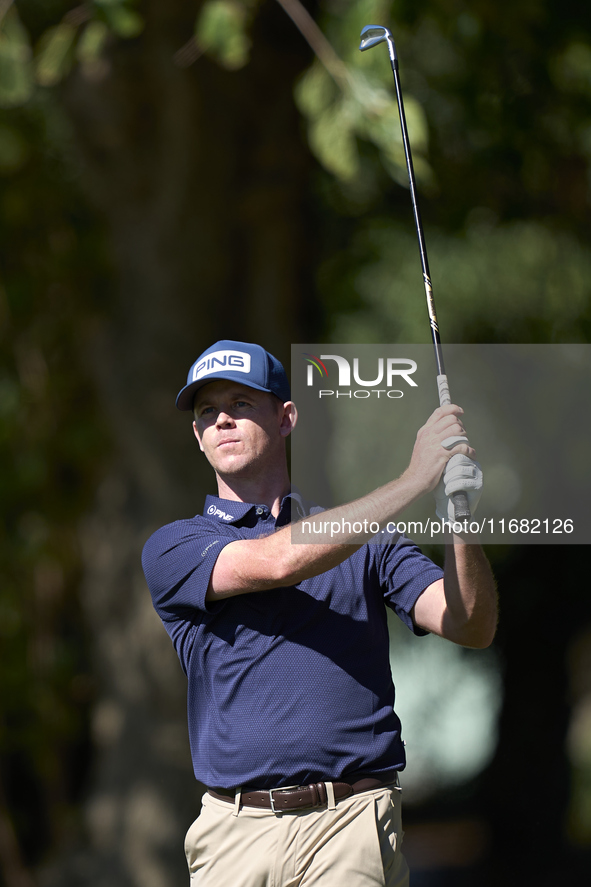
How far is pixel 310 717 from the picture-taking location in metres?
1.89

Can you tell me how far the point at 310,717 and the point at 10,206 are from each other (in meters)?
4.27

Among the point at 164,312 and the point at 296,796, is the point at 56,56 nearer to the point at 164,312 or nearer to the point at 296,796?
the point at 164,312

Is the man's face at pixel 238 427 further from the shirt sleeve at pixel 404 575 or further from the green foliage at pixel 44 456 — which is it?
the green foliage at pixel 44 456

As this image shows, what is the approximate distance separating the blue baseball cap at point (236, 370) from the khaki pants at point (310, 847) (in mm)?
906

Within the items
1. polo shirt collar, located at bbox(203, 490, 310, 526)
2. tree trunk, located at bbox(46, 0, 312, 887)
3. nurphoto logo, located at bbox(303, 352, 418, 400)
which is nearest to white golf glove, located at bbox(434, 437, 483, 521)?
polo shirt collar, located at bbox(203, 490, 310, 526)

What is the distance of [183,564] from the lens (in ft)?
6.44

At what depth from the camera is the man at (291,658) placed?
1.83m

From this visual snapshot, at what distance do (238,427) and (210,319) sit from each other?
8.60 ft

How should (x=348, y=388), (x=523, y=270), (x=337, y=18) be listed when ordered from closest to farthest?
(x=348, y=388) → (x=337, y=18) → (x=523, y=270)

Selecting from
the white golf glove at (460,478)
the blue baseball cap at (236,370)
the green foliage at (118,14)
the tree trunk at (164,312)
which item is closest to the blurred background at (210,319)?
the tree trunk at (164,312)

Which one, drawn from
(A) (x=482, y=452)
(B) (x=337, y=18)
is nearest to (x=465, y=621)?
(B) (x=337, y=18)

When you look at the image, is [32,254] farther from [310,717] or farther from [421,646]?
[310,717]

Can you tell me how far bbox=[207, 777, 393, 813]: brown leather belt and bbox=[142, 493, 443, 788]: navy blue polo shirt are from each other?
16 mm

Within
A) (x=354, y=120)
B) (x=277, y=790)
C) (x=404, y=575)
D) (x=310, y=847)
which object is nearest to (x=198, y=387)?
(x=404, y=575)
